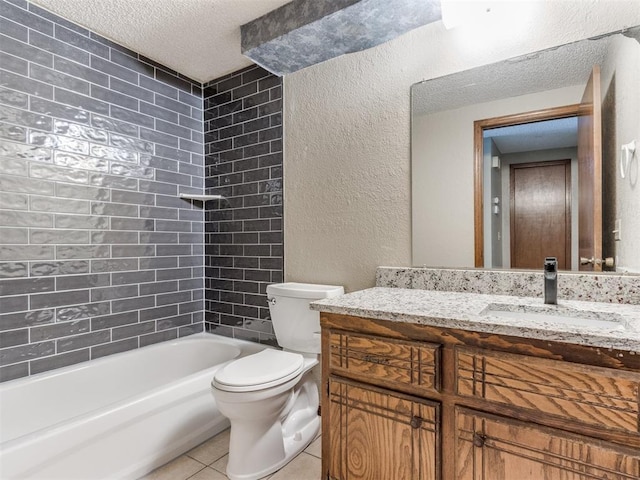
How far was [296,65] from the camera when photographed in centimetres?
219

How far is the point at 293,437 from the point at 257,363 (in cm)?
47

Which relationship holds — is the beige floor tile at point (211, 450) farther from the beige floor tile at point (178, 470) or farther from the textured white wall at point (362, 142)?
the textured white wall at point (362, 142)

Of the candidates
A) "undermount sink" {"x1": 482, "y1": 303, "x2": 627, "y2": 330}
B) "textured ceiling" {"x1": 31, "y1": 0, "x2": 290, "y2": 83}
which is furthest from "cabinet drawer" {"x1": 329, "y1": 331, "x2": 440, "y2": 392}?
"textured ceiling" {"x1": 31, "y1": 0, "x2": 290, "y2": 83}

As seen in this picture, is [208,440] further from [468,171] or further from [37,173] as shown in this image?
[468,171]

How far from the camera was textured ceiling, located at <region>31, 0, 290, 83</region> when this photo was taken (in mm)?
1866

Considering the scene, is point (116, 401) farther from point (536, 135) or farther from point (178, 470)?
point (536, 135)

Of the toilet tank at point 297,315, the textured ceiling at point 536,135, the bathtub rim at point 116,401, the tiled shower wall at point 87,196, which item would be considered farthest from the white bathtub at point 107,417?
the textured ceiling at point 536,135

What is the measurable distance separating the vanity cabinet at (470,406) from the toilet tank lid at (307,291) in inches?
20.6

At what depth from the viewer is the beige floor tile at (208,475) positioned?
1.66 metres

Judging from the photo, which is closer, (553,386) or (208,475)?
(553,386)

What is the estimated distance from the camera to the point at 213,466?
175cm

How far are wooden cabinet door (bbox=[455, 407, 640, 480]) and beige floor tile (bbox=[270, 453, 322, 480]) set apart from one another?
0.84m

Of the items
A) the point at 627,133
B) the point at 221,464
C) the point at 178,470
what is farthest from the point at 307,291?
the point at 627,133

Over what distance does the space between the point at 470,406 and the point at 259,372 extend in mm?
953
